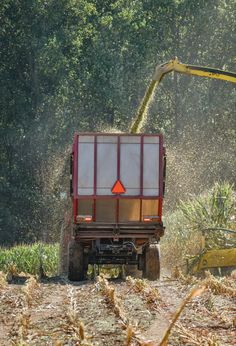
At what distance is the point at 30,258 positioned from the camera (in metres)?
35.3

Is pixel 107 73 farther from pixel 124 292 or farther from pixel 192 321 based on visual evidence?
pixel 192 321

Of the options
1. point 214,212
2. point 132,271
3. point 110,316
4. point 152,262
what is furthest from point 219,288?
point 214,212

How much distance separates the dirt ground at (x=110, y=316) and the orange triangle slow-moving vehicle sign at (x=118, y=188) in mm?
2664

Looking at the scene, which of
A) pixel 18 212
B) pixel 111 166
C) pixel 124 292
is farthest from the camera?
pixel 18 212

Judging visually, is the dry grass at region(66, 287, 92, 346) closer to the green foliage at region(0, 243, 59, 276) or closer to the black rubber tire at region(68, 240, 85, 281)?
the black rubber tire at region(68, 240, 85, 281)

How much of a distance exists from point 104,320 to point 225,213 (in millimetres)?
13251

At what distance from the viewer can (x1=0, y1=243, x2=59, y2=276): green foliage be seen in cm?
3350

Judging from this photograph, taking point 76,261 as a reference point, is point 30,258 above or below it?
below

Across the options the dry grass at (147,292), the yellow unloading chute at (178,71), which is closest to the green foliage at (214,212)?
the yellow unloading chute at (178,71)

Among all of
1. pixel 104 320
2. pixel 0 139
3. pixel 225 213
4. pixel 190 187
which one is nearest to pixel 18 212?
pixel 0 139

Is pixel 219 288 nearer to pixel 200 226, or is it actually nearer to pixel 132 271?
pixel 132 271

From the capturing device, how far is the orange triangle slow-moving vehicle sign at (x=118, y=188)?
21.6 m

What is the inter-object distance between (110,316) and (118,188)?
817cm

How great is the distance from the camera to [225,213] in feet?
85.9
